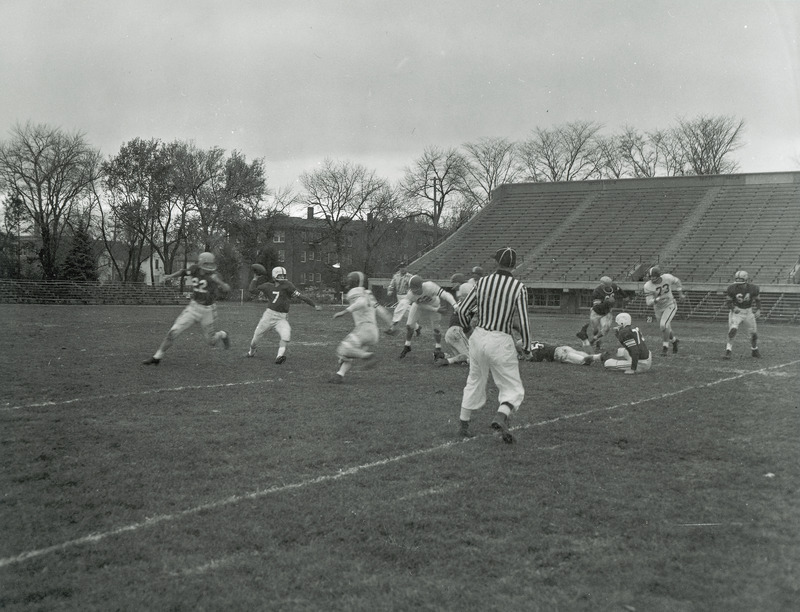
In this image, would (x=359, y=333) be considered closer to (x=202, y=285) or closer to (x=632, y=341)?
(x=202, y=285)

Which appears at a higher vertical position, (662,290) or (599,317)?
(662,290)

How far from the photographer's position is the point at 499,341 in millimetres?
7727

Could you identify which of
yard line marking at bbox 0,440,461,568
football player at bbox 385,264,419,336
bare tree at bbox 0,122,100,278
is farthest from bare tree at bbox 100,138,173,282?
yard line marking at bbox 0,440,461,568

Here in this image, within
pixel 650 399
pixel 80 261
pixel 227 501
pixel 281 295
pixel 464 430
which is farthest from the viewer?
pixel 80 261

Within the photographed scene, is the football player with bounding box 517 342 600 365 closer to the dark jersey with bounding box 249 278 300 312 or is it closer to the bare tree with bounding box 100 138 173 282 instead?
the dark jersey with bounding box 249 278 300 312

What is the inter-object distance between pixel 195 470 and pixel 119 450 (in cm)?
108

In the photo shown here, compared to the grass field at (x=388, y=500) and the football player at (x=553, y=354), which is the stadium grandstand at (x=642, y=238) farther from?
the grass field at (x=388, y=500)

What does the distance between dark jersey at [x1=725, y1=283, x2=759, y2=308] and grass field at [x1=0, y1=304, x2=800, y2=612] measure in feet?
18.2

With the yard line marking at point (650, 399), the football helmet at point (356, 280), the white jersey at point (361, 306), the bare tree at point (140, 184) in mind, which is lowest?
the yard line marking at point (650, 399)

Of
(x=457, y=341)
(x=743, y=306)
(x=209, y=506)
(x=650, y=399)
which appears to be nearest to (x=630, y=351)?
(x=650, y=399)

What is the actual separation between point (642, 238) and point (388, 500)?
41.8m

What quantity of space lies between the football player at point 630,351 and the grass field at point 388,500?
7.31 feet

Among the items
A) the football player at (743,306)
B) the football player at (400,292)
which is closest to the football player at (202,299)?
the football player at (400,292)

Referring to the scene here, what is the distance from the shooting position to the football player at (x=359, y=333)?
37.6 ft
